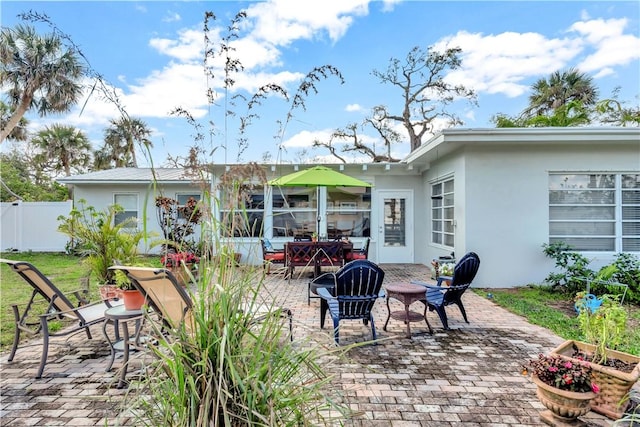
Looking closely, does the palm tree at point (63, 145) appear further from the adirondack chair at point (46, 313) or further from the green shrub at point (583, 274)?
the green shrub at point (583, 274)

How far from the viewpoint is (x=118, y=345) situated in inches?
130

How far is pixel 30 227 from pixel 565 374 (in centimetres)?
1663

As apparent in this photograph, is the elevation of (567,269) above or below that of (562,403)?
above

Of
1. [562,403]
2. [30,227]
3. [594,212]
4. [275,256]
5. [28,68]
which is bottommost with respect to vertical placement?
[562,403]

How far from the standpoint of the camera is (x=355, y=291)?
4.11m

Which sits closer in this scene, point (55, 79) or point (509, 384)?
point (509, 384)

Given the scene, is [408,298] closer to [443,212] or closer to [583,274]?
[583,274]

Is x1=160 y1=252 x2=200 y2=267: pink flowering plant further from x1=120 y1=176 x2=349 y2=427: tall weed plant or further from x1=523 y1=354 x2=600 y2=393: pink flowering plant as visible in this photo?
x1=523 y1=354 x2=600 y2=393: pink flowering plant

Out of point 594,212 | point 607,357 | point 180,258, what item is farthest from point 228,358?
point 594,212

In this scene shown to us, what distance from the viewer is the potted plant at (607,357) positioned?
8.44 ft

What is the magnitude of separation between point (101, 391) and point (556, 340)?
5115 millimetres

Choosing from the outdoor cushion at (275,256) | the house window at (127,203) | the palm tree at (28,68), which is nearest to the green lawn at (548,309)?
the outdoor cushion at (275,256)

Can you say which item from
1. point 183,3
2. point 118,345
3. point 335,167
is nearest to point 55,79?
point 335,167

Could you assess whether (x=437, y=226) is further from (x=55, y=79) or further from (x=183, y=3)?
(x=55, y=79)
